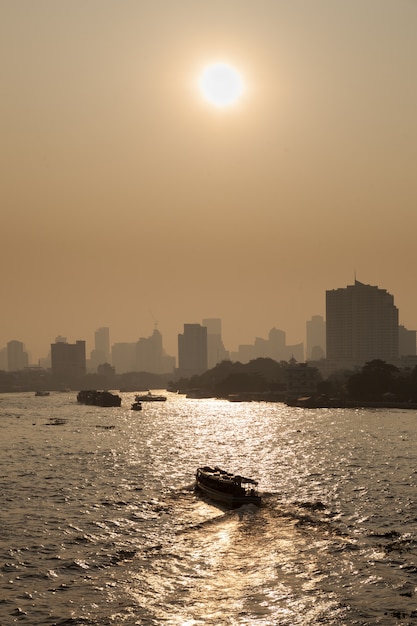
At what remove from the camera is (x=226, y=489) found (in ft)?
224

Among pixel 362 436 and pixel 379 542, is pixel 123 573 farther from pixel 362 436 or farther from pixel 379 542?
pixel 362 436

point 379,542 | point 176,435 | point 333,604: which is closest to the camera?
point 333,604

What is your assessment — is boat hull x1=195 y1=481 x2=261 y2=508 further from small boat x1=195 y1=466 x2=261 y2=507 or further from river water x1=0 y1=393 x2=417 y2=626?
river water x1=0 y1=393 x2=417 y2=626

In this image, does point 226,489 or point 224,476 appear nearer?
point 226,489

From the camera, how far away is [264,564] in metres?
48.7

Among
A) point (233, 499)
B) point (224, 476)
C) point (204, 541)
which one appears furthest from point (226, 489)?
point (204, 541)

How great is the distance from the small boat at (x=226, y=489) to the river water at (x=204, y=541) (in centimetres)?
93

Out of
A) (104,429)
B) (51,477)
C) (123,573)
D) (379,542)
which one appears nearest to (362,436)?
(104,429)

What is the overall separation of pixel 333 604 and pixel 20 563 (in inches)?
831

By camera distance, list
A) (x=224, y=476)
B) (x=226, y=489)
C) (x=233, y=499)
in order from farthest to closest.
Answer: (x=224, y=476) → (x=226, y=489) → (x=233, y=499)

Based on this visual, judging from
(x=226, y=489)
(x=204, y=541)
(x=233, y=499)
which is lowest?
(x=204, y=541)

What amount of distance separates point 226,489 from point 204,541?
44.3 feet

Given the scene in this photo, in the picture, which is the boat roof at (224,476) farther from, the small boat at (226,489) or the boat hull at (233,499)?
the boat hull at (233,499)

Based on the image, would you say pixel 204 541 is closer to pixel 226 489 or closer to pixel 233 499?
pixel 233 499
